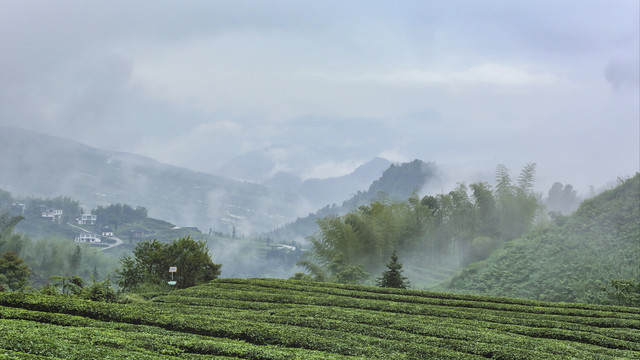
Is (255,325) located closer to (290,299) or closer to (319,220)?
(290,299)

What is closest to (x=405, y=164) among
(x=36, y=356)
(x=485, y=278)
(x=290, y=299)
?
(x=485, y=278)

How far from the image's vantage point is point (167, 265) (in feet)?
82.2

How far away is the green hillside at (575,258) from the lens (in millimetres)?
24734

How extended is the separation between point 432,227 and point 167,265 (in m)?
25.9

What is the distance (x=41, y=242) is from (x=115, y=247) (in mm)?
71969

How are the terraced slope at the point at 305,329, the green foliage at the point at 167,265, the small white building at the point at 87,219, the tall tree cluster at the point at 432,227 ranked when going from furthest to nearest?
the small white building at the point at 87,219
the tall tree cluster at the point at 432,227
the green foliage at the point at 167,265
the terraced slope at the point at 305,329

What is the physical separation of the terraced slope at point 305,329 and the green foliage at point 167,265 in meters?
6.51

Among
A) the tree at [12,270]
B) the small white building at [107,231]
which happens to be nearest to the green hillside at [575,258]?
the tree at [12,270]

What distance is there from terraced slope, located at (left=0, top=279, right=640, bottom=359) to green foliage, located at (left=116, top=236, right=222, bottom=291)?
6514mm

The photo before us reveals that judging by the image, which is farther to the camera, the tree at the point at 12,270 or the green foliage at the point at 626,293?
the tree at the point at 12,270

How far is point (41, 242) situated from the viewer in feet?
290

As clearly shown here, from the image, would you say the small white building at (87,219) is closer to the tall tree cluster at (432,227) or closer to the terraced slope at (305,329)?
the tall tree cluster at (432,227)

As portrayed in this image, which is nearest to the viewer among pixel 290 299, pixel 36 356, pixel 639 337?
pixel 36 356

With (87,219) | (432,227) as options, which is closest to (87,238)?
(87,219)
